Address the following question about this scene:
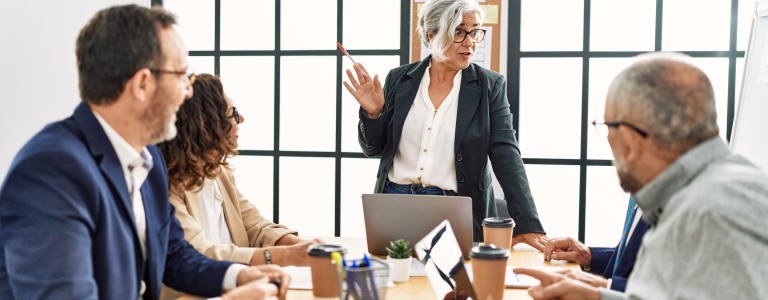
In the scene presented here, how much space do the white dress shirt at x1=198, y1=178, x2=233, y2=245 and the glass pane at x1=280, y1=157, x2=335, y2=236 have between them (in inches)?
87.7

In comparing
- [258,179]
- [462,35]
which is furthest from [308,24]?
[462,35]

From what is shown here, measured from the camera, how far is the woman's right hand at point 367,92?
2971 mm

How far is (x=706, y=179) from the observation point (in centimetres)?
128

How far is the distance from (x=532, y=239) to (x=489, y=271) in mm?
940

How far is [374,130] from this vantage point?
3.01 meters

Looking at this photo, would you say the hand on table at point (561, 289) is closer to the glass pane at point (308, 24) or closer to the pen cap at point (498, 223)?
the pen cap at point (498, 223)

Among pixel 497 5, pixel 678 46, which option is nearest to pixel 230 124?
pixel 497 5

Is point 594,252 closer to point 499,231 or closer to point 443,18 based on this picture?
point 499,231

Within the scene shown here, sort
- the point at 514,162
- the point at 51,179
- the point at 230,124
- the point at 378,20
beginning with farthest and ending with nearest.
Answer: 1. the point at 378,20
2. the point at 514,162
3. the point at 230,124
4. the point at 51,179

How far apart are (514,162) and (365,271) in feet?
5.19

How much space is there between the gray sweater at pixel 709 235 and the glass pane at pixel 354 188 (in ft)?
11.1

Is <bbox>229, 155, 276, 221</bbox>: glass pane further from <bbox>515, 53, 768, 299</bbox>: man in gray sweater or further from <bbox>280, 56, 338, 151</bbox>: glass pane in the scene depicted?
<bbox>515, 53, 768, 299</bbox>: man in gray sweater

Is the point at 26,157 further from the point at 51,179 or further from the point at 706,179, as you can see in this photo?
the point at 706,179

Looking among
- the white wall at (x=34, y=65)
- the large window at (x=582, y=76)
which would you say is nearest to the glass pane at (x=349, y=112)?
the large window at (x=582, y=76)
